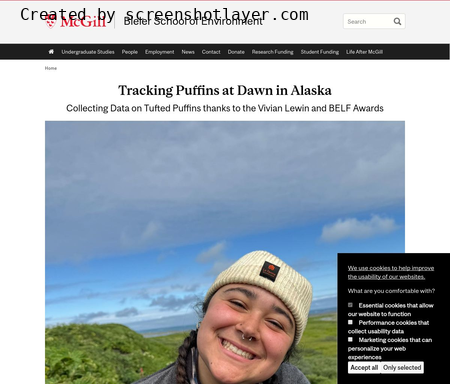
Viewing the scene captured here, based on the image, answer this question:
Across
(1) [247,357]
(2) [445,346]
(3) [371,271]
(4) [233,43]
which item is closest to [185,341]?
(1) [247,357]

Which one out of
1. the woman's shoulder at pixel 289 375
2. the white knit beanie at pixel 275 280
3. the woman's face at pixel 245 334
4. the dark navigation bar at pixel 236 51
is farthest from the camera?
the dark navigation bar at pixel 236 51

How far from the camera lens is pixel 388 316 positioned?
5758 millimetres

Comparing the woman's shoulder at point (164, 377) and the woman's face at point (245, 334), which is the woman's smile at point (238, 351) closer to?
the woman's face at point (245, 334)

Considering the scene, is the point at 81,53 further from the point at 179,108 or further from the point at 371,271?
the point at 371,271

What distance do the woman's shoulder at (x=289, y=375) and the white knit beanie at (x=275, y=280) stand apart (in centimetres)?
71

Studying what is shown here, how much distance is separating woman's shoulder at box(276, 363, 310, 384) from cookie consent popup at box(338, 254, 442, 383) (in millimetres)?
746

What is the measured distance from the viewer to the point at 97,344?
35.5 feet

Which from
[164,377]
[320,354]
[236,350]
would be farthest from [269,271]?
[320,354]

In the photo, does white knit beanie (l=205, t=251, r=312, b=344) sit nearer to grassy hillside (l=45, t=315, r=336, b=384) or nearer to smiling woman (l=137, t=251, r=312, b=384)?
smiling woman (l=137, t=251, r=312, b=384)

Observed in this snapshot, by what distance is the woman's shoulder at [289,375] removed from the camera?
499 cm

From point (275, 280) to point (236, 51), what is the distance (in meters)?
3.97

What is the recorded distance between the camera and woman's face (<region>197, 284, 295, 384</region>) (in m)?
3.88

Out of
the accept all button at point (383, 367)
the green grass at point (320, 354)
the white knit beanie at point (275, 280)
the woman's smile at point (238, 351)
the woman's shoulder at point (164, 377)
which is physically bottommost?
the green grass at point (320, 354)

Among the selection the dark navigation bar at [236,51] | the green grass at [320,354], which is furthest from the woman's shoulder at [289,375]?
the dark navigation bar at [236,51]
